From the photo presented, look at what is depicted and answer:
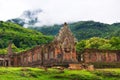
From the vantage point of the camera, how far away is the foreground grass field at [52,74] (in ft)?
159

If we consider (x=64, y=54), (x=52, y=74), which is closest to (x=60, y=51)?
(x=64, y=54)

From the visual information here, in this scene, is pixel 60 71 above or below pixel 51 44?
below

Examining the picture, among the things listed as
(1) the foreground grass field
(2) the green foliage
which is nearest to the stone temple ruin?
(1) the foreground grass field

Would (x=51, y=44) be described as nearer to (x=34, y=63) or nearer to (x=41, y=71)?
(x=34, y=63)

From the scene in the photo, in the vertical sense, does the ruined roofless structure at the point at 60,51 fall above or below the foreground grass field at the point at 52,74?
above

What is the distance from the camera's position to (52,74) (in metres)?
52.5

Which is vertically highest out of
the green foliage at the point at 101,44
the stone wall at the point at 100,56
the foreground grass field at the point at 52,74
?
the green foliage at the point at 101,44

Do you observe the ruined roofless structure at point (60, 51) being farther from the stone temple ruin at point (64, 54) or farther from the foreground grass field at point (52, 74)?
the foreground grass field at point (52, 74)

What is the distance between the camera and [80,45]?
134 meters

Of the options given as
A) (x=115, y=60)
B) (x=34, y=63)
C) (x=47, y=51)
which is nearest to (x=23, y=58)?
(x=34, y=63)

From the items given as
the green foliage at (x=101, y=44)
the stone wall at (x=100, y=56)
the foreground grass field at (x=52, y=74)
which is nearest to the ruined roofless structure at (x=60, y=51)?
the stone wall at (x=100, y=56)

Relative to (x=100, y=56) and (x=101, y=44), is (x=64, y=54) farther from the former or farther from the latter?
(x=101, y=44)

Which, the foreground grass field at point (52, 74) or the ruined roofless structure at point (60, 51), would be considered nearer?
the foreground grass field at point (52, 74)

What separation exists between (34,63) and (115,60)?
55.2ft
